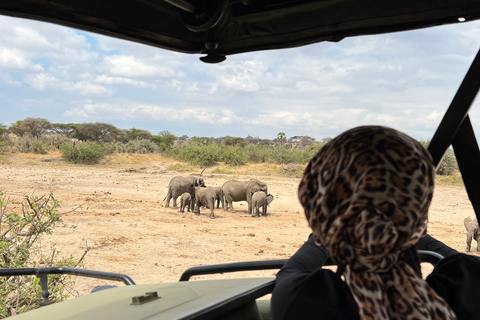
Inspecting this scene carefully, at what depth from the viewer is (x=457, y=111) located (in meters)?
1.18

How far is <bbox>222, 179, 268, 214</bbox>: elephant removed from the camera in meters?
12.8

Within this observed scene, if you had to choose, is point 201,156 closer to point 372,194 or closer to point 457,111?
point 457,111

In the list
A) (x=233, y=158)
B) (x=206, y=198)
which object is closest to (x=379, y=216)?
(x=206, y=198)

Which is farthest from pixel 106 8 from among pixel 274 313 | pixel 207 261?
pixel 207 261

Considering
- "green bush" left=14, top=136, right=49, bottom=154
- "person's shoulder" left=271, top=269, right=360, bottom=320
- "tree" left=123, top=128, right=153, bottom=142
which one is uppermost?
"tree" left=123, top=128, right=153, bottom=142

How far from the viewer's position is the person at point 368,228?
797 millimetres

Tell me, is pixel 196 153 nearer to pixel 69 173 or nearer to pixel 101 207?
pixel 69 173

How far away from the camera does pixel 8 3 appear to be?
961mm

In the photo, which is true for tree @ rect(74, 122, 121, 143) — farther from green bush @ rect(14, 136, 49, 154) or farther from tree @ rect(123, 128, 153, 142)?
green bush @ rect(14, 136, 49, 154)

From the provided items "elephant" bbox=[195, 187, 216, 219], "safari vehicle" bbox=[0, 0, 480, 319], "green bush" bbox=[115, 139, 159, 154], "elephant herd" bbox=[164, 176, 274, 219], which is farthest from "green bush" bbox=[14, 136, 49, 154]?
"safari vehicle" bbox=[0, 0, 480, 319]

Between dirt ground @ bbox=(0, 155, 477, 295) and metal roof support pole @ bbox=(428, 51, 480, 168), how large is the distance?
4.76m

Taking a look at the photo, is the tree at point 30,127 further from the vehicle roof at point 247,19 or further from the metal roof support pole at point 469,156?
the metal roof support pole at point 469,156

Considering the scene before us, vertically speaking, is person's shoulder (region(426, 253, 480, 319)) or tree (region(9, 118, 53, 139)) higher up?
tree (region(9, 118, 53, 139))

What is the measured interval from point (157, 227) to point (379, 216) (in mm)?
10224
